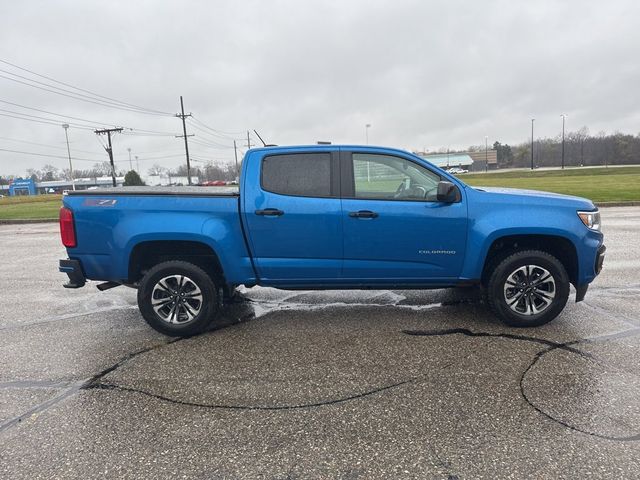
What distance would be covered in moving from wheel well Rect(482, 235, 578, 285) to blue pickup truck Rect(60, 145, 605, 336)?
0.02m

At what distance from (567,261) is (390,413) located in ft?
9.23

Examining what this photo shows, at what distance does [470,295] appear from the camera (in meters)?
5.73

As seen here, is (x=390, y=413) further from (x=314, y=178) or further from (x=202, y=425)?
(x=314, y=178)

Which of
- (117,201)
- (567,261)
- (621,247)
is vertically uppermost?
(117,201)

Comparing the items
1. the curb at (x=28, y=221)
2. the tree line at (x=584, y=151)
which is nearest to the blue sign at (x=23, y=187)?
the curb at (x=28, y=221)

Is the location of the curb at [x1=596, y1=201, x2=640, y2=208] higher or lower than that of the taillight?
lower

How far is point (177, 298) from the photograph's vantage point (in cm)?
455

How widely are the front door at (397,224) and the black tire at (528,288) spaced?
0.47 metres

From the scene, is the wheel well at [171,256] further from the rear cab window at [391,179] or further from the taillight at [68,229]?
the rear cab window at [391,179]

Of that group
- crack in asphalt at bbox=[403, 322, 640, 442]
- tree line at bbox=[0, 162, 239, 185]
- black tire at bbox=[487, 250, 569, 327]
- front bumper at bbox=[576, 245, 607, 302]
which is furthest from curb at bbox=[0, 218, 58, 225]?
tree line at bbox=[0, 162, 239, 185]

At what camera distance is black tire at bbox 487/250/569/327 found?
443cm

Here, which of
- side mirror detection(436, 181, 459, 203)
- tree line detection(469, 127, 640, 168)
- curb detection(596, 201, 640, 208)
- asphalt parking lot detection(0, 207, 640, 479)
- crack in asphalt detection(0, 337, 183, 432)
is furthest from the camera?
tree line detection(469, 127, 640, 168)

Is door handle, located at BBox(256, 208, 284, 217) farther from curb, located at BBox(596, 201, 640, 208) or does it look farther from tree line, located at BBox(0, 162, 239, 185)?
tree line, located at BBox(0, 162, 239, 185)

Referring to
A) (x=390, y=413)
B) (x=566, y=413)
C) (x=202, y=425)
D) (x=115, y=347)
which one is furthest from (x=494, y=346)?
(x=115, y=347)
